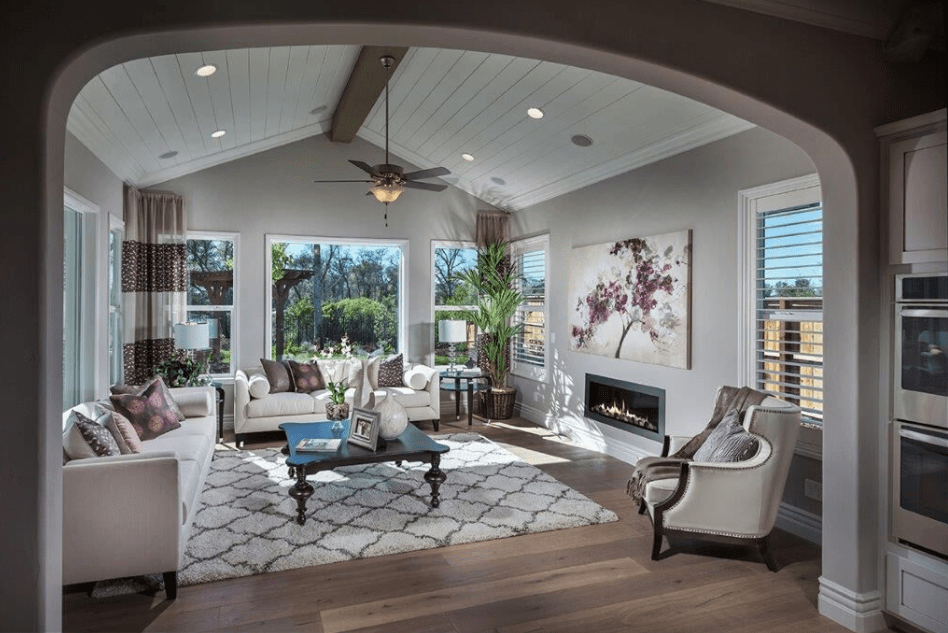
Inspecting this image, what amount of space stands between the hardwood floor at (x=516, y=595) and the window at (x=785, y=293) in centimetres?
102

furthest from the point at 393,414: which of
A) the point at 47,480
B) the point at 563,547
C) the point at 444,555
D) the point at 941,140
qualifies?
the point at 941,140

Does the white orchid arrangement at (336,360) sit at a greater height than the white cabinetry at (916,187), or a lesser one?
lesser

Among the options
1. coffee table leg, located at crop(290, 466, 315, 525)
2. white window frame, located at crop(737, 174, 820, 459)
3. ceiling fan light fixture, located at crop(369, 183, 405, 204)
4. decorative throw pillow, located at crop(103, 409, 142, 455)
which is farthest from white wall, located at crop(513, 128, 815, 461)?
decorative throw pillow, located at crop(103, 409, 142, 455)

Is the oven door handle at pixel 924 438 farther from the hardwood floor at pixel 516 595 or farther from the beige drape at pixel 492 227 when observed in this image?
the beige drape at pixel 492 227

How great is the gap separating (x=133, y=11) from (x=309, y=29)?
54 centimetres

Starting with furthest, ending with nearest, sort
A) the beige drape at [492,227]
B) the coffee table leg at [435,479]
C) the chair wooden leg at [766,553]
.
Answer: the beige drape at [492,227]
the coffee table leg at [435,479]
the chair wooden leg at [766,553]

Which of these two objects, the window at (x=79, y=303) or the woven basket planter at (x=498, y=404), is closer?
the window at (x=79, y=303)

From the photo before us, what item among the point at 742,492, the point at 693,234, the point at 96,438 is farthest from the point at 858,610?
the point at 96,438

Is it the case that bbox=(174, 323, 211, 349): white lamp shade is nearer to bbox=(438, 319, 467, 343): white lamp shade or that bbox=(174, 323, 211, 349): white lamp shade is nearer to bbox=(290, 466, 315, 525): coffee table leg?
bbox=(438, 319, 467, 343): white lamp shade

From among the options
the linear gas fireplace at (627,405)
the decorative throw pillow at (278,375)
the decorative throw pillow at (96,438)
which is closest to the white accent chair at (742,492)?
the linear gas fireplace at (627,405)

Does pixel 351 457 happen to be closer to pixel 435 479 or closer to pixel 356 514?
pixel 356 514

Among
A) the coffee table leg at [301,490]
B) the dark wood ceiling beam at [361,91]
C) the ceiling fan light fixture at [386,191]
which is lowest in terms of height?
the coffee table leg at [301,490]

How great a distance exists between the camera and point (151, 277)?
6.22m

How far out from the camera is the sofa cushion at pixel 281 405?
5.98 metres
